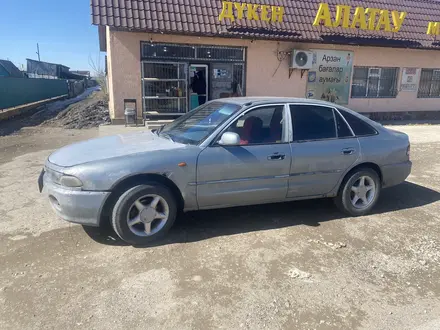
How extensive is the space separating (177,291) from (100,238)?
4.54 ft

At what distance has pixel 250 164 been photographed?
3996mm

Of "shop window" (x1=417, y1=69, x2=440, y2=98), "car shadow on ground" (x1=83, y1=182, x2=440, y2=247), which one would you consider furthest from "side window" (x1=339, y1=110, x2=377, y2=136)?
"shop window" (x1=417, y1=69, x2=440, y2=98)

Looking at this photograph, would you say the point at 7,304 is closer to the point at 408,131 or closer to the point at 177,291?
the point at 177,291

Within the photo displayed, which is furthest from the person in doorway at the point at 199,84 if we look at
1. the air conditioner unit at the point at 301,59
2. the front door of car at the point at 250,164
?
the front door of car at the point at 250,164

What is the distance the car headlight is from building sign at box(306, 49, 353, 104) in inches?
478

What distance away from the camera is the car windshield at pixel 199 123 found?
13.3 ft

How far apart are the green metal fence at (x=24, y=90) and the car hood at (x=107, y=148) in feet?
44.0

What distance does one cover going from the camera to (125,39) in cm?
1119

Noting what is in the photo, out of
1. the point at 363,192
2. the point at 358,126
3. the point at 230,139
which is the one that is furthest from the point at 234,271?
the point at 358,126

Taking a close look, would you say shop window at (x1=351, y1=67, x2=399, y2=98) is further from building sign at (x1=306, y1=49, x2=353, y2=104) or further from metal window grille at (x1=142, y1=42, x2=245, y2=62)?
metal window grille at (x1=142, y1=42, x2=245, y2=62)

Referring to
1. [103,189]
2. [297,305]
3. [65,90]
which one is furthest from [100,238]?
[65,90]

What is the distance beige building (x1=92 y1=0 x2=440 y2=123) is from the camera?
11508 mm

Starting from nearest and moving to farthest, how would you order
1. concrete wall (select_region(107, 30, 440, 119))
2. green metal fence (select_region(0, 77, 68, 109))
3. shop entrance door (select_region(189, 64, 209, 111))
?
concrete wall (select_region(107, 30, 440, 119)) → shop entrance door (select_region(189, 64, 209, 111)) → green metal fence (select_region(0, 77, 68, 109))

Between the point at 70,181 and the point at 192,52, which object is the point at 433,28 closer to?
the point at 192,52
